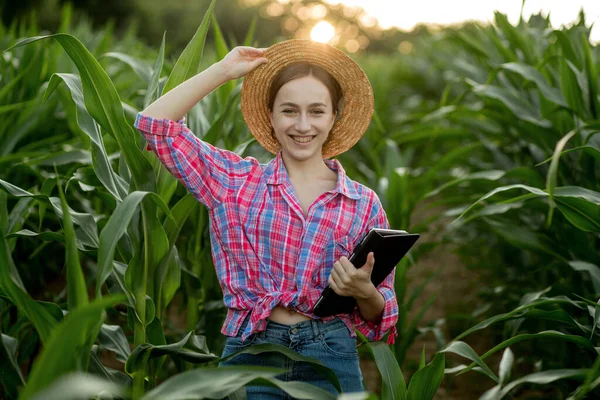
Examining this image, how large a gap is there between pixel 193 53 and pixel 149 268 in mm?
481

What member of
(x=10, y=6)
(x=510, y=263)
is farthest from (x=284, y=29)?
(x=510, y=263)

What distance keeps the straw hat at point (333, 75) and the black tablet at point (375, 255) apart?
0.34 meters

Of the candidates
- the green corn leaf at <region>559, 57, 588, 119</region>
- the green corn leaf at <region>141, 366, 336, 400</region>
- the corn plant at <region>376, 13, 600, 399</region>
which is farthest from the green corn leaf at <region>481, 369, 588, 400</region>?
the green corn leaf at <region>559, 57, 588, 119</region>

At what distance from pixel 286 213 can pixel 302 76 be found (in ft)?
0.96

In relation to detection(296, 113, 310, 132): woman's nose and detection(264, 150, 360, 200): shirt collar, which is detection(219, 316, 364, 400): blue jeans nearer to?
detection(264, 150, 360, 200): shirt collar

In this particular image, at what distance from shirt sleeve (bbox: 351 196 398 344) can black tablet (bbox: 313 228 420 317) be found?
0.04m

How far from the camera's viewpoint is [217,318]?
207cm

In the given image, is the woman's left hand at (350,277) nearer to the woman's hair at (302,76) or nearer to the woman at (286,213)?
the woman at (286,213)

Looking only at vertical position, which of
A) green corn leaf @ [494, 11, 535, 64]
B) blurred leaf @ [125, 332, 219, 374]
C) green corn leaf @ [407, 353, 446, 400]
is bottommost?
green corn leaf @ [407, 353, 446, 400]

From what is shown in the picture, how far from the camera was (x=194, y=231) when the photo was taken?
197cm

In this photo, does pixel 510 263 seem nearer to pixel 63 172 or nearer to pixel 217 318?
pixel 217 318

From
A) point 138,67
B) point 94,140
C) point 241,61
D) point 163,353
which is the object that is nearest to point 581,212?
point 241,61

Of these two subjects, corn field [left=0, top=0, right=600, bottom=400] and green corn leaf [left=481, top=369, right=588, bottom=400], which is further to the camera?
green corn leaf [left=481, top=369, right=588, bottom=400]

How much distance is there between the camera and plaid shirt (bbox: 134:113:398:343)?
4.61 ft
